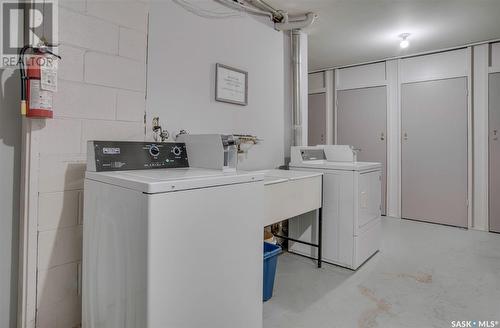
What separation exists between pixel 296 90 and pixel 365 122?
2097mm

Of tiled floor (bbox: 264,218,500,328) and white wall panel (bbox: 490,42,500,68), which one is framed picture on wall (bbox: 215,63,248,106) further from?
white wall panel (bbox: 490,42,500,68)

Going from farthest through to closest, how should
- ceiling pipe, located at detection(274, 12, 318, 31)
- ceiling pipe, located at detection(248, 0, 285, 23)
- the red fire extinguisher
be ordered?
ceiling pipe, located at detection(274, 12, 318, 31) → ceiling pipe, located at detection(248, 0, 285, 23) → the red fire extinguisher

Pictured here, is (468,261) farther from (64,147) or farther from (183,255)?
(64,147)

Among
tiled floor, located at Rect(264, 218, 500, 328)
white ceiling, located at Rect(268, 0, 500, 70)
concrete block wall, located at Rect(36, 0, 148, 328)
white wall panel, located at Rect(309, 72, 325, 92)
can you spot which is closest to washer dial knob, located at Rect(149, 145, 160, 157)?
concrete block wall, located at Rect(36, 0, 148, 328)

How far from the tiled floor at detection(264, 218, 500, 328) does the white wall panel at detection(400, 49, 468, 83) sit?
7.61ft

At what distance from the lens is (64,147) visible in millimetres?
1530

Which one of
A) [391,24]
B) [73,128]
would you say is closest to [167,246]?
[73,128]

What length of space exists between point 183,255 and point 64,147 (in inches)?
36.0

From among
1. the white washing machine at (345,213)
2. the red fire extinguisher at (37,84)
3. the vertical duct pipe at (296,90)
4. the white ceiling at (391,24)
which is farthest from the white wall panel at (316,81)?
the red fire extinguisher at (37,84)

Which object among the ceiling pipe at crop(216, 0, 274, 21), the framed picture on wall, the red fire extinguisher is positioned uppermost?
the ceiling pipe at crop(216, 0, 274, 21)

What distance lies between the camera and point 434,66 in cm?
418

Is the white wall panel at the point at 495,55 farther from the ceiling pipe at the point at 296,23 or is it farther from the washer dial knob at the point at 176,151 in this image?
the washer dial knob at the point at 176,151

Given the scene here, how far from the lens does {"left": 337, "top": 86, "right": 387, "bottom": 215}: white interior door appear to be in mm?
4652

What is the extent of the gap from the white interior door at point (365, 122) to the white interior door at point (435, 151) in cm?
29
